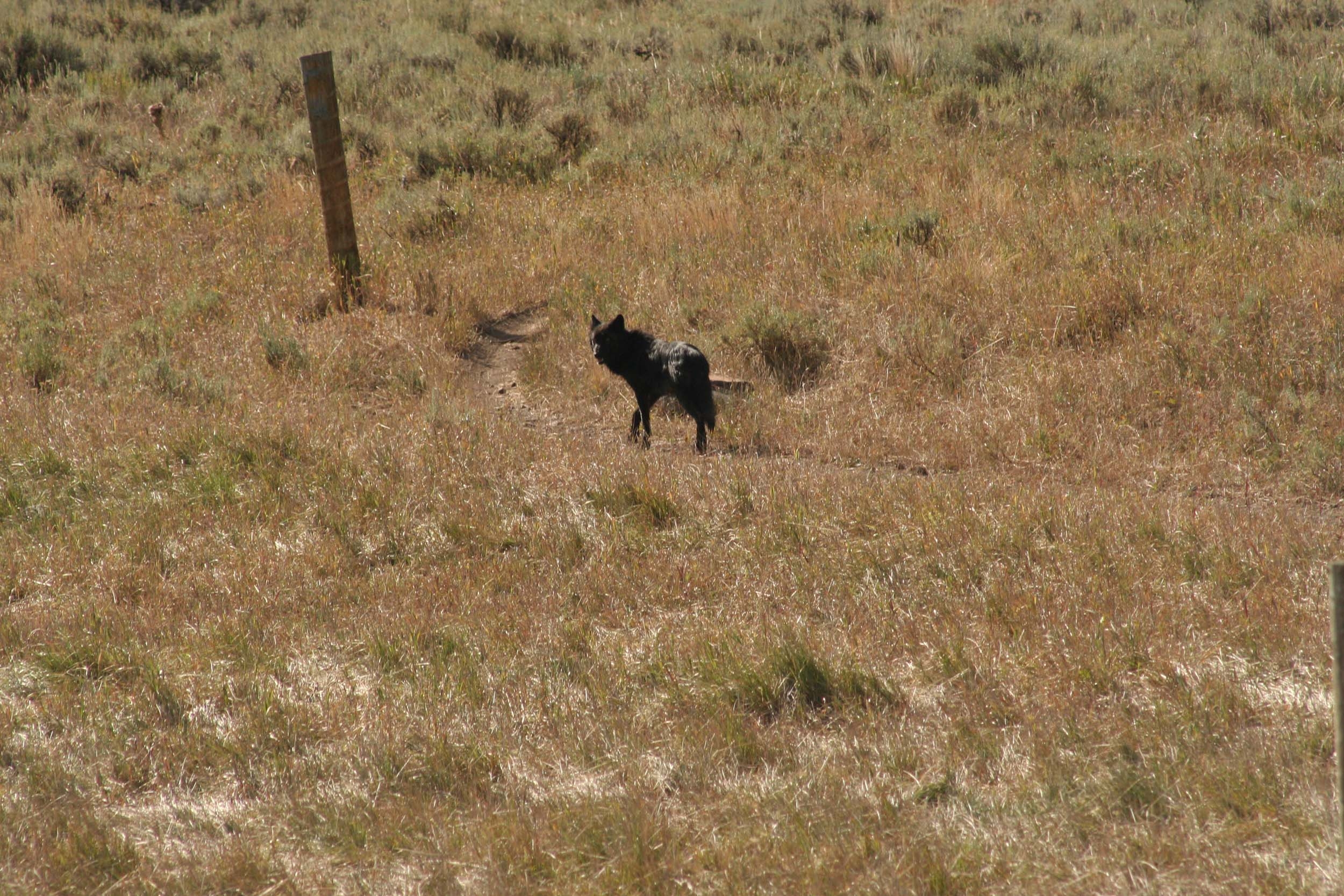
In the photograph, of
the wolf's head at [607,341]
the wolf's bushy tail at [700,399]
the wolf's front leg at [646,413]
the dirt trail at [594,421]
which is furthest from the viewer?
the wolf's front leg at [646,413]

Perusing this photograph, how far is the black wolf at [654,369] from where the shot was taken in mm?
8484

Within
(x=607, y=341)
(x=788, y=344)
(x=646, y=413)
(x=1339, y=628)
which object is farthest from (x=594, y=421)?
(x=1339, y=628)

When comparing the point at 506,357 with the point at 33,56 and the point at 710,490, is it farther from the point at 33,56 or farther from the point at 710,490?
the point at 33,56

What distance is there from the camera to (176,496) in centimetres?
805

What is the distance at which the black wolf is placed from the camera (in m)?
8.48

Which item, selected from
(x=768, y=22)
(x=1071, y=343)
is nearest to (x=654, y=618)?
(x=1071, y=343)

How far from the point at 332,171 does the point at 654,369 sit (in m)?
4.73

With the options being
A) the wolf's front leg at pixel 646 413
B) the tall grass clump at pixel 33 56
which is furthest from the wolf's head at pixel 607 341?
the tall grass clump at pixel 33 56

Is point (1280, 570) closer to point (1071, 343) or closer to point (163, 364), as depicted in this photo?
point (1071, 343)

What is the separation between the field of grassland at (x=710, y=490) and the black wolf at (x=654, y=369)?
332 millimetres

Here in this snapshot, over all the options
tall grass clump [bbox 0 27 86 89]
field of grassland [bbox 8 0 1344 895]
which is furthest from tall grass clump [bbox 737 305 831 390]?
tall grass clump [bbox 0 27 86 89]

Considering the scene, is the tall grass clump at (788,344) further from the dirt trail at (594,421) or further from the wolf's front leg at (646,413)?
the wolf's front leg at (646,413)

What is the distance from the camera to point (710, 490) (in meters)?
7.44

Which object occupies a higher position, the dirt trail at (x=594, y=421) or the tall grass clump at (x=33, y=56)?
the tall grass clump at (x=33, y=56)
